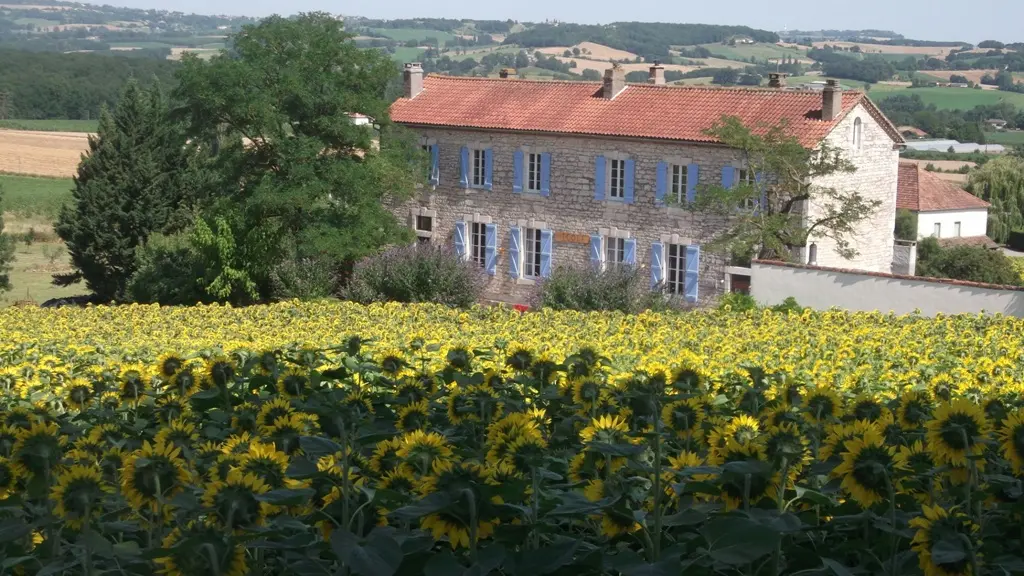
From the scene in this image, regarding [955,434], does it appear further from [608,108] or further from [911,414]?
[608,108]

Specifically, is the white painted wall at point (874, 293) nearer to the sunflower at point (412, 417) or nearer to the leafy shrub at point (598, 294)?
the leafy shrub at point (598, 294)

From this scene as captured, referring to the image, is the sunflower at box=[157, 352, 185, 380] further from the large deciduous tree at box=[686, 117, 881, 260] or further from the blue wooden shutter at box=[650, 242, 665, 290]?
the blue wooden shutter at box=[650, 242, 665, 290]

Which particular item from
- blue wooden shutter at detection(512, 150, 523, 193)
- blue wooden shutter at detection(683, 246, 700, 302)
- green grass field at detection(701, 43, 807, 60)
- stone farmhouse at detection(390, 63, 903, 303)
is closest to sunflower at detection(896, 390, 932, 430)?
stone farmhouse at detection(390, 63, 903, 303)

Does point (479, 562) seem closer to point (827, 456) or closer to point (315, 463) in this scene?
point (315, 463)

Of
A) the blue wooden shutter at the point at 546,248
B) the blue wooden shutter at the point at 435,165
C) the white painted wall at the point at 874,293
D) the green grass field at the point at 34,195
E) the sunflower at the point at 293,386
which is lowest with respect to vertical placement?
the green grass field at the point at 34,195

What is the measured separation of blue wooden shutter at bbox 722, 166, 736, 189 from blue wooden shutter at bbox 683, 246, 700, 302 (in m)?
1.55

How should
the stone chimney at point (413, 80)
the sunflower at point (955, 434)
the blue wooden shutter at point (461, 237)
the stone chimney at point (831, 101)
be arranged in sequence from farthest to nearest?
1. the stone chimney at point (413, 80)
2. the blue wooden shutter at point (461, 237)
3. the stone chimney at point (831, 101)
4. the sunflower at point (955, 434)

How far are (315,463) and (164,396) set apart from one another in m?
1.70

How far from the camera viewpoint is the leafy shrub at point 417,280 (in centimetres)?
2631

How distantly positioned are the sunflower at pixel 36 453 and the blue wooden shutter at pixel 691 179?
27636mm

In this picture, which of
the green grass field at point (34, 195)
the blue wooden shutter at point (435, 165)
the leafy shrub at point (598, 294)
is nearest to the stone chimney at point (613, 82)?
the blue wooden shutter at point (435, 165)

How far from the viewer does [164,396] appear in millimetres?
4727

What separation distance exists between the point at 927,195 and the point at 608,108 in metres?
22.6

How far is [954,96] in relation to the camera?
131375 mm
